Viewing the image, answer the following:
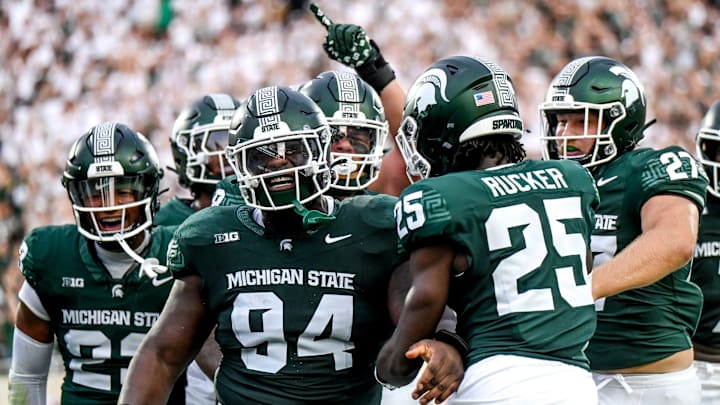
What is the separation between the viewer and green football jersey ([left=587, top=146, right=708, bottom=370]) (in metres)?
3.77

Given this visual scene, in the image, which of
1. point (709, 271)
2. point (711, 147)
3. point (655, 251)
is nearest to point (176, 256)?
point (655, 251)

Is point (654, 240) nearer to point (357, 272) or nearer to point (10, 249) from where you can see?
point (357, 272)

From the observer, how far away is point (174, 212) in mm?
5078

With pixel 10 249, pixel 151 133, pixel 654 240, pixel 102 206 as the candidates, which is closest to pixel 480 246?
pixel 654 240

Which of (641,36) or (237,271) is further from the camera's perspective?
(641,36)

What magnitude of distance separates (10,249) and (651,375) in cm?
666

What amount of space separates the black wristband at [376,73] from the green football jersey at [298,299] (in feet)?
6.05

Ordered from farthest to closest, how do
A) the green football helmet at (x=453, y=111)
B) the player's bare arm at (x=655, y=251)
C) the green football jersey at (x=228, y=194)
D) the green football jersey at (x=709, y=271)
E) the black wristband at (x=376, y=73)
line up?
the black wristband at (x=376, y=73)
the green football jersey at (x=709, y=271)
the green football jersey at (x=228, y=194)
the player's bare arm at (x=655, y=251)
the green football helmet at (x=453, y=111)

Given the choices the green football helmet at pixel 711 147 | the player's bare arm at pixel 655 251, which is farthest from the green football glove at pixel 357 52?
the player's bare arm at pixel 655 251

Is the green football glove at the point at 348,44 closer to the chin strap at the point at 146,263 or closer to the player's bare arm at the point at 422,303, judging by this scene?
the chin strap at the point at 146,263

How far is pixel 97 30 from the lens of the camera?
11.2 meters

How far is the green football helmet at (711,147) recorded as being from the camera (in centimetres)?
455

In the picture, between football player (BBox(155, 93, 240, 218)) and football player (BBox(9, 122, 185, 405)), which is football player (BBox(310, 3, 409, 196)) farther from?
football player (BBox(9, 122, 185, 405))

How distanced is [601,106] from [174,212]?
6.86 feet
